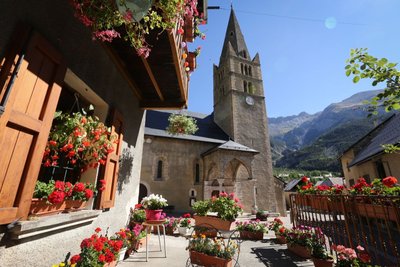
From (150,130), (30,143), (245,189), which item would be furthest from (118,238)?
(245,189)

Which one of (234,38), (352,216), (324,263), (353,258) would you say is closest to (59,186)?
(353,258)

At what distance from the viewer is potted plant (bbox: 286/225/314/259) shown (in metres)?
5.48

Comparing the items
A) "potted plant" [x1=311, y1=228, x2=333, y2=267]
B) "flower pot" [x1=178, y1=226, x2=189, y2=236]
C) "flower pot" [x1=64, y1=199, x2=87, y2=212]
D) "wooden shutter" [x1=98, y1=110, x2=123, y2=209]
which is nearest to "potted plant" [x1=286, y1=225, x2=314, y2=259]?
"potted plant" [x1=311, y1=228, x2=333, y2=267]

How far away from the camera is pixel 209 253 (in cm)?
370

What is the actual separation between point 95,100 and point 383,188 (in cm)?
704

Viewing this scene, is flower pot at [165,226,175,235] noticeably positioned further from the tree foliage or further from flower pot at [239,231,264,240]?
the tree foliage

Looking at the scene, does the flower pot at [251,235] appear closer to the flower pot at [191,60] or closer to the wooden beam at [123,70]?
the wooden beam at [123,70]

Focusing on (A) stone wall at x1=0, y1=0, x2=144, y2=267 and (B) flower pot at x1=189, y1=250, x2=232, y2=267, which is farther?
(B) flower pot at x1=189, y1=250, x2=232, y2=267

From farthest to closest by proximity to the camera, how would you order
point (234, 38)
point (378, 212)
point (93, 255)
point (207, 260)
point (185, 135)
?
point (234, 38) < point (185, 135) < point (378, 212) < point (207, 260) < point (93, 255)

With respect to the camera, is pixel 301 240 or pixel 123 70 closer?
pixel 123 70

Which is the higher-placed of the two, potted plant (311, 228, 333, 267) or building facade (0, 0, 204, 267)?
building facade (0, 0, 204, 267)

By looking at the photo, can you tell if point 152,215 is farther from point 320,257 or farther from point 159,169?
point 159,169

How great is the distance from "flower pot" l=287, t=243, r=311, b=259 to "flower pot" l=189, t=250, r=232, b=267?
10.4 feet

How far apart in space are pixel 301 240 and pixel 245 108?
20.3 metres
